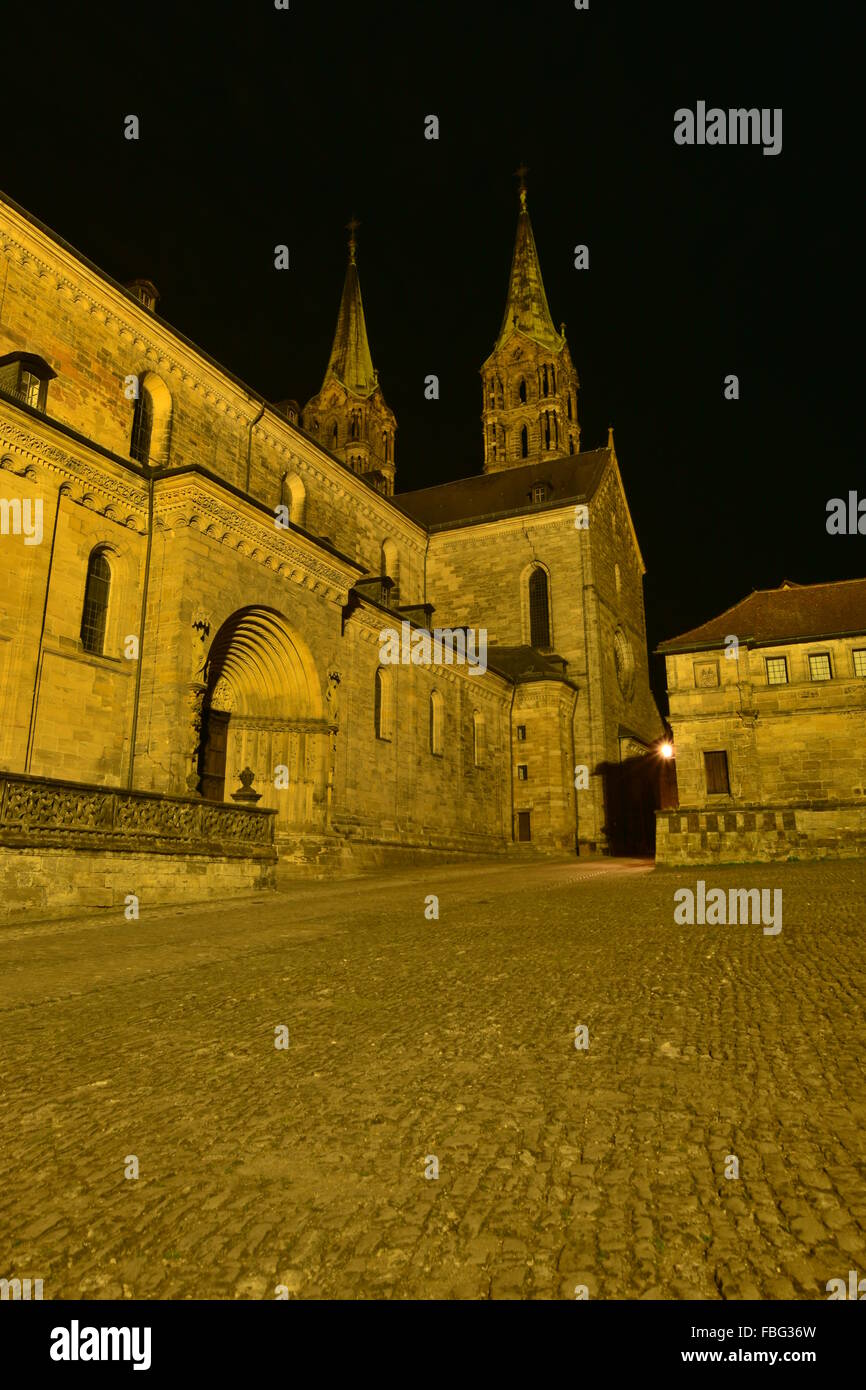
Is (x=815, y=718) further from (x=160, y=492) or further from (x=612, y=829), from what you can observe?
(x=160, y=492)

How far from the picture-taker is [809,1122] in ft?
10.2

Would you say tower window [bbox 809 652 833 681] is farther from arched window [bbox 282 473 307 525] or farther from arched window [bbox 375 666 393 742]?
arched window [bbox 282 473 307 525]

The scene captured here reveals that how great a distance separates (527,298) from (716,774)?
152 ft

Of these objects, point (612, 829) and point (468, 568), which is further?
point (468, 568)

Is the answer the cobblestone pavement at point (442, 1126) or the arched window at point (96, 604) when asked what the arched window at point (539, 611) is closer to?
the arched window at point (96, 604)

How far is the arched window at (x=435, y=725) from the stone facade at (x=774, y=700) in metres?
9.63

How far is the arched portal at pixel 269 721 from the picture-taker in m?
19.8

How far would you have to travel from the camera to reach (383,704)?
2572 centimetres

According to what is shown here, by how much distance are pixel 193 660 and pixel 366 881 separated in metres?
6.22

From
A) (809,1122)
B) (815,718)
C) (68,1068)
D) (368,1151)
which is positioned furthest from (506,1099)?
(815,718)

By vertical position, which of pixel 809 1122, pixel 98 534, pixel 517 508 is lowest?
pixel 809 1122

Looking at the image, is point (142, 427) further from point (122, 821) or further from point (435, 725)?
point (122, 821)

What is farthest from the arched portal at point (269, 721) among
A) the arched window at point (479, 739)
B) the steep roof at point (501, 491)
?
the steep roof at point (501, 491)

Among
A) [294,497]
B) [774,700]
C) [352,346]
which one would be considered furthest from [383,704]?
[352,346]
